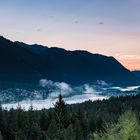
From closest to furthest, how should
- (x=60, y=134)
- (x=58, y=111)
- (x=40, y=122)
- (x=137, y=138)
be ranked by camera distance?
(x=137, y=138), (x=58, y=111), (x=60, y=134), (x=40, y=122)

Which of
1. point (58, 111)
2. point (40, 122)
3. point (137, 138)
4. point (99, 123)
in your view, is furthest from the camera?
point (99, 123)

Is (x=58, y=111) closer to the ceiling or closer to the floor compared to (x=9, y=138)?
closer to the ceiling

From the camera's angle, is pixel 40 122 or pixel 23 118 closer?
pixel 23 118

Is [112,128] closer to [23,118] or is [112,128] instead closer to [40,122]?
[23,118]

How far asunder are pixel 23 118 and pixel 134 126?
11188 centimetres

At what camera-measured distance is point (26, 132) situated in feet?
467

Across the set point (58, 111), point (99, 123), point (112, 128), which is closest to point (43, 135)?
point (99, 123)

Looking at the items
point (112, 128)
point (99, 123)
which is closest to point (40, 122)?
point (99, 123)

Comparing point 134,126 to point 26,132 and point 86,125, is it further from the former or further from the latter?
point 86,125

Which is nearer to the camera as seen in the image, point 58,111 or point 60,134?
point 58,111

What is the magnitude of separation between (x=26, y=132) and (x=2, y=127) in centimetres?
950

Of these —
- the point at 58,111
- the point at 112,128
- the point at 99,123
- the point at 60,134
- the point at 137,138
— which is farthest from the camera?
the point at 99,123

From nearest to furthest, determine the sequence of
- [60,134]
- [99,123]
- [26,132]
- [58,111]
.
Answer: [58,111], [60,134], [26,132], [99,123]

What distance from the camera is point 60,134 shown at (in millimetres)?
94812
